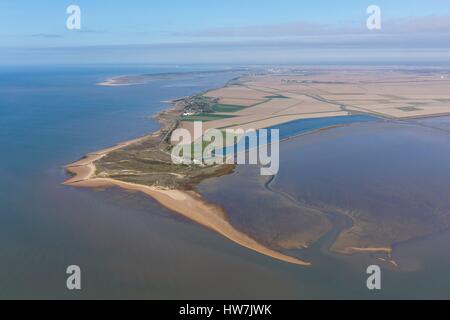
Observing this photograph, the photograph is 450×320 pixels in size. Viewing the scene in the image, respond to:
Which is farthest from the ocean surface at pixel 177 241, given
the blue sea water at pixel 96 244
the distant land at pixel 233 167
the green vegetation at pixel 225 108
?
the green vegetation at pixel 225 108

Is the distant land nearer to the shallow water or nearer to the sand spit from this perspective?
the sand spit

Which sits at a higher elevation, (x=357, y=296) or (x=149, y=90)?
(x=149, y=90)

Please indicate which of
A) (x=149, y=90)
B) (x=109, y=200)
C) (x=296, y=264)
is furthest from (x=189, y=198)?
(x=149, y=90)

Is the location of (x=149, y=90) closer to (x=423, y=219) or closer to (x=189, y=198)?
(x=189, y=198)

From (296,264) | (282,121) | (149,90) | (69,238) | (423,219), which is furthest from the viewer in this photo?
(149,90)

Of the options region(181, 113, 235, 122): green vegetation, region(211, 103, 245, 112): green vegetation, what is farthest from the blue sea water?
region(211, 103, 245, 112): green vegetation

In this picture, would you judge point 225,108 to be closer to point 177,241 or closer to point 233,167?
point 233,167

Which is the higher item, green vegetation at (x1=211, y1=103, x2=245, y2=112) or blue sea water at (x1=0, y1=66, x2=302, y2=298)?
green vegetation at (x1=211, y1=103, x2=245, y2=112)
